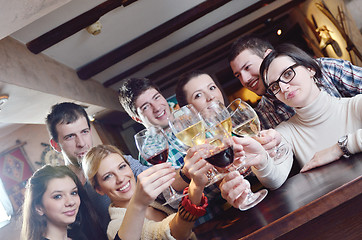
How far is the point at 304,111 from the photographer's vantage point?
144 cm

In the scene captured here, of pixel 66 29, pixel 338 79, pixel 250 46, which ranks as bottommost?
pixel 338 79

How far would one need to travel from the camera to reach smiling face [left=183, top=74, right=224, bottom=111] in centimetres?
188

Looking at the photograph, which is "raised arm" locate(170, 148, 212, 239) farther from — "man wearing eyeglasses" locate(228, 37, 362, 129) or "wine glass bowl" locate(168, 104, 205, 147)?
"man wearing eyeglasses" locate(228, 37, 362, 129)

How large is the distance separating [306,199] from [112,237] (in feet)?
2.61

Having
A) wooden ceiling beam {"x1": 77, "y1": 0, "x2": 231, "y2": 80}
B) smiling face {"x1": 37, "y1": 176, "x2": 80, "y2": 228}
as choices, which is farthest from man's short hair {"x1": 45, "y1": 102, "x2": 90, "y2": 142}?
wooden ceiling beam {"x1": 77, "y1": 0, "x2": 231, "y2": 80}

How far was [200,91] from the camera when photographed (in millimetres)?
1896

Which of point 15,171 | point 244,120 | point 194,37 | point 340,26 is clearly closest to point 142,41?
point 194,37

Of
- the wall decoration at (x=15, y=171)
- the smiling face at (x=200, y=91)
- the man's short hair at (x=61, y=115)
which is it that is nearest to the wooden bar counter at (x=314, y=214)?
the wall decoration at (x=15, y=171)

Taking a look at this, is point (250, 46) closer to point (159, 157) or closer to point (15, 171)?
point (159, 157)

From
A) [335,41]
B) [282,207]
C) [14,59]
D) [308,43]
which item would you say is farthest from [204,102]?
[308,43]

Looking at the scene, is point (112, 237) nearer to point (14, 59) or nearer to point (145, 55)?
point (14, 59)

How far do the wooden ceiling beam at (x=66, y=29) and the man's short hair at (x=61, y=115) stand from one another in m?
1.53

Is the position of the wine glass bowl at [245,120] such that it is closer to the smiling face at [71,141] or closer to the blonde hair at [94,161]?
the blonde hair at [94,161]

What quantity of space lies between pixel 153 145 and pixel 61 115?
2.73ft
